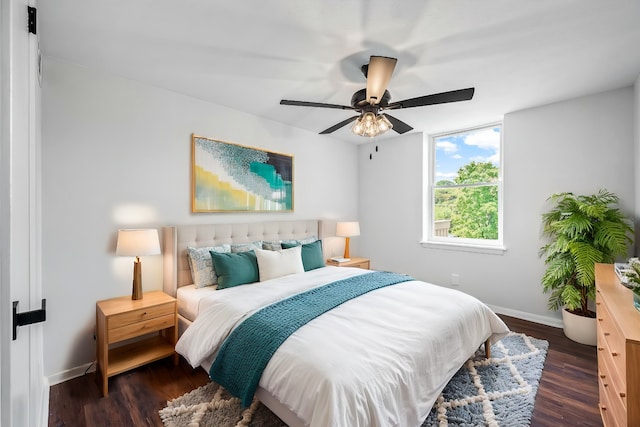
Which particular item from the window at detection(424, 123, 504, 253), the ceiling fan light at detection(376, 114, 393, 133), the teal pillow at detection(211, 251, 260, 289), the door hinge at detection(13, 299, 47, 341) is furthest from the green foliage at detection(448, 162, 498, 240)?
the door hinge at detection(13, 299, 47, 341)

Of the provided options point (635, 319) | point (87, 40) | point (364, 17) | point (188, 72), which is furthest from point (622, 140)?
point (87, 40)

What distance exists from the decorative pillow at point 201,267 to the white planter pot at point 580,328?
3.58 m

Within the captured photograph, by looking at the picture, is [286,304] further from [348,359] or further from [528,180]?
[528,180]

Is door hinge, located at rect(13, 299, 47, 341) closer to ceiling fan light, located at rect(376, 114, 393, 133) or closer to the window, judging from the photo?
ceiling fan light, located at rect(376, 114, 393, 133)

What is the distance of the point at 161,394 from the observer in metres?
2.11

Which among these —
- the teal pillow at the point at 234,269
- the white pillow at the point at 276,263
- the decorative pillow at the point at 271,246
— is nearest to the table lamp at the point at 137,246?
the teal pillow at the point at 234,269

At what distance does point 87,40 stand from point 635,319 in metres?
3.63

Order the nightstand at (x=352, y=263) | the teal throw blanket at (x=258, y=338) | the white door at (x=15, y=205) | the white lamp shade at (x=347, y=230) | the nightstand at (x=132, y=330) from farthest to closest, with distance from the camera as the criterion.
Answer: the white lamp shade at (x=347, y=230) < the nightstand at (x=352, y=263) < the nightstand at (x=132, y=330) < the teal throw blanket at (x=258, y=338) < the white door at (x=15, y=205)

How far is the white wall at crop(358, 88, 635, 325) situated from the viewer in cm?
294

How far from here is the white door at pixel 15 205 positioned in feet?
2.38

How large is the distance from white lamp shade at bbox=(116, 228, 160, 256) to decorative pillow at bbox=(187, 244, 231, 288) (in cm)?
41

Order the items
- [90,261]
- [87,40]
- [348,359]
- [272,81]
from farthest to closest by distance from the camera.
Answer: [272,81], [90,261], [87,40], [348,359]

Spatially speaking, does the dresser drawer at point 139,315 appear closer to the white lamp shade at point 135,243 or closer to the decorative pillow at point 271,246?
the white lamp shade at point 135,243

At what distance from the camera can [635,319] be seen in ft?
4.48
